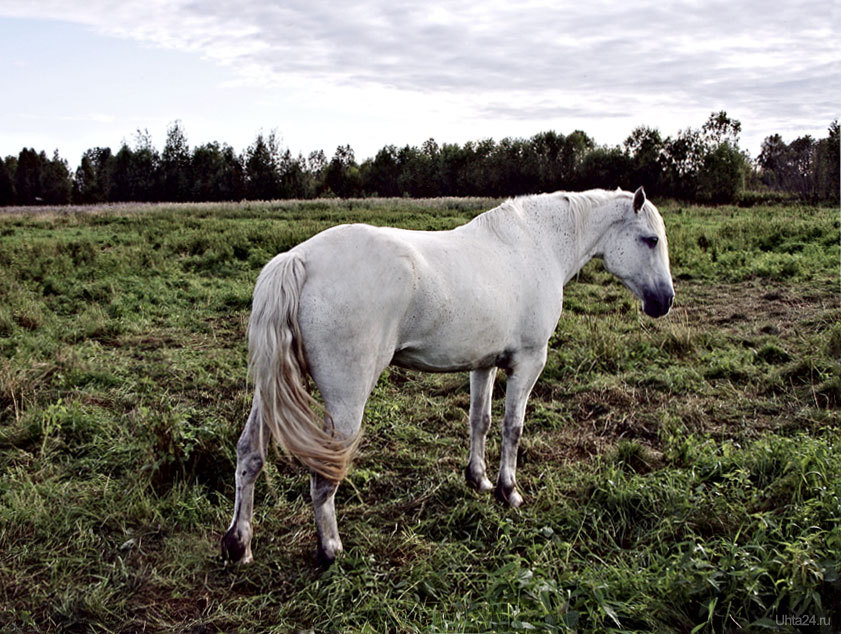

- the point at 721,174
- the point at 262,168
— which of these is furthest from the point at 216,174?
the point at 721,174

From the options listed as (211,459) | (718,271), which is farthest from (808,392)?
(718,271)

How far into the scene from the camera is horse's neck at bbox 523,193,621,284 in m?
4.13

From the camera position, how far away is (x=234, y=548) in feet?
10.8

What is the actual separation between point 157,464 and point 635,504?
2.97 m

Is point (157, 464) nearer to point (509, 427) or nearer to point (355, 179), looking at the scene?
point (509, 427)

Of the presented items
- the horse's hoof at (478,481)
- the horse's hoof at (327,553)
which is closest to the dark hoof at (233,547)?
the horse's hoof at (327,553)

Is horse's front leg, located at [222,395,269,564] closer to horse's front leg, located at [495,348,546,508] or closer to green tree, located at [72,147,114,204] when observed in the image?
horse's front leg, located at [495,348,546,508]

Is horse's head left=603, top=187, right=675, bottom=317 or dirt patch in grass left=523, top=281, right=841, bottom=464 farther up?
horse's head left=603, top=187, right=675, bottom=317

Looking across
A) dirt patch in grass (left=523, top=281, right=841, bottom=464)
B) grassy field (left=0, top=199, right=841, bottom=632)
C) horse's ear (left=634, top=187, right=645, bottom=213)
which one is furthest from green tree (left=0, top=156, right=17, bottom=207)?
horse's ear (left=634, top=187, right=645, bottom=213)

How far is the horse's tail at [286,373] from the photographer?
9.91ft

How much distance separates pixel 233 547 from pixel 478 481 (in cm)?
165

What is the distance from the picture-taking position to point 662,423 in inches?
194

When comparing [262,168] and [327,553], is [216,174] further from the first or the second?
[327,553]

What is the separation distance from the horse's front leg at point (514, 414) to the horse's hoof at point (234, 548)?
1614 millimetres
